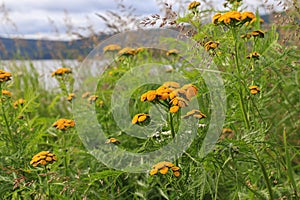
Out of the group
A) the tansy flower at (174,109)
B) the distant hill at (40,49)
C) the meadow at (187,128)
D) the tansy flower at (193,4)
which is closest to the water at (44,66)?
the distant hill at (40,49)

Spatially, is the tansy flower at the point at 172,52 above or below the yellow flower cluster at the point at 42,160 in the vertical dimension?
above

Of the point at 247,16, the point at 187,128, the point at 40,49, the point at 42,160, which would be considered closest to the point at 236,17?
the point at 247,16

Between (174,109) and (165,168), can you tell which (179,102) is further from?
(165,168)

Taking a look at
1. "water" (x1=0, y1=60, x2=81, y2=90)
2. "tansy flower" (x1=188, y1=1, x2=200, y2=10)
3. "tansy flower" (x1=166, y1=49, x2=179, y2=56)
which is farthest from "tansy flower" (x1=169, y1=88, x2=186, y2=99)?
"water" (x1=0, y1=60, x2=81, y2=90)

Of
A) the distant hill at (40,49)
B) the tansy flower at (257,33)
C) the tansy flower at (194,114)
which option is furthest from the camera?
the distant hill at (40,49)

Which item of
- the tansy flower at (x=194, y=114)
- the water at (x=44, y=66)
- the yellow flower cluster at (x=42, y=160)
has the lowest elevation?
the water at (x=44, y=66)

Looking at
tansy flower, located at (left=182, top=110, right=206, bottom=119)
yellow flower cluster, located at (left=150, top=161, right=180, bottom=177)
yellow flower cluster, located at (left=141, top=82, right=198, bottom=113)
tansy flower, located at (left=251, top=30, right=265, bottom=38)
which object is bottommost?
yellow flower cluster, located at (left=150, top=161, right=180, bottom=177)

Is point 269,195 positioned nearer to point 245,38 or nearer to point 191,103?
point 191,103

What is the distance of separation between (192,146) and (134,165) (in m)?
0.28

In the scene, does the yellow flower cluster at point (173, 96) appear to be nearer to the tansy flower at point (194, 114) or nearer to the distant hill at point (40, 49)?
the tansy flower at point (194, 114)

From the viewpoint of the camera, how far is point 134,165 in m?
1.63

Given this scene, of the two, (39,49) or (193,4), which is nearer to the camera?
(193,4)

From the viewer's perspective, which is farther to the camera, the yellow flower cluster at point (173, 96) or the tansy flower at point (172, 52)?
the tansy flower at point (172, 52)

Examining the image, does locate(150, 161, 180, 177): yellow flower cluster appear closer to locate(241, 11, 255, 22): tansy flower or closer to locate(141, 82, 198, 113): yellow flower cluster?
locate(141, 82, 198, 113): yellow flower cluster
